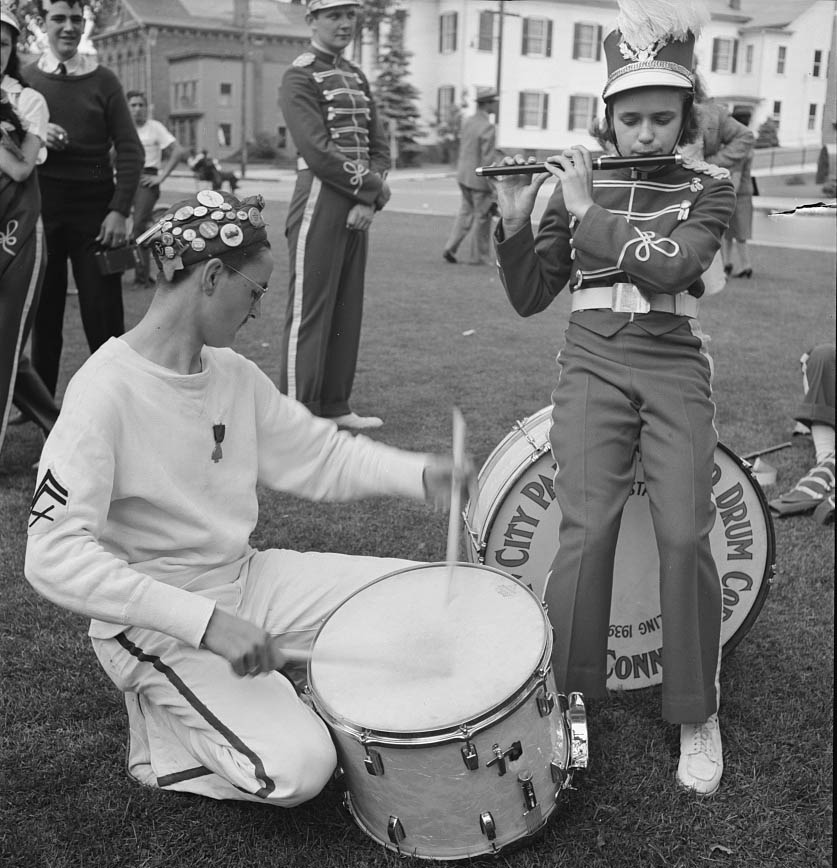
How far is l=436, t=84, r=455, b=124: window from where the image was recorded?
1876 inches

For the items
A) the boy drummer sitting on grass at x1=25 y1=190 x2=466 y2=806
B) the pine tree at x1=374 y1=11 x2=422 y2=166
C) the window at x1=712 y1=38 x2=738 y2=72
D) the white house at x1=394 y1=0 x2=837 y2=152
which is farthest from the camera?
the window at x1=712 y1=38 x2=738 y2=72

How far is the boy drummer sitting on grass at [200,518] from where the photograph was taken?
7.48ft

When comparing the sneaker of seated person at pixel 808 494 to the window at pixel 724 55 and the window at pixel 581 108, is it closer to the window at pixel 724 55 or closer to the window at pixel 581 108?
the window at pixel 581 108

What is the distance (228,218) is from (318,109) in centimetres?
317

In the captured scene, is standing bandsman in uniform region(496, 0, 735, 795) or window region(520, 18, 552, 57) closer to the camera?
standing bandsman in uniform region(496, 0, 735, 795)

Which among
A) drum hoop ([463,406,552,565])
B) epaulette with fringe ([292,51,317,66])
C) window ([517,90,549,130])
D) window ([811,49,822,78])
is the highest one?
window ([811,49,822,78])

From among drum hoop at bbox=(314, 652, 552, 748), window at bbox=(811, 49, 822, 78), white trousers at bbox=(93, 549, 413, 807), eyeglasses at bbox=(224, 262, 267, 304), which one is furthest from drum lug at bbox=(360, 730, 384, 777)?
window at bbox=(811, 49, 822, 78)

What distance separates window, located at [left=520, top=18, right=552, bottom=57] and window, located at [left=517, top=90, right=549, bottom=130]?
1.75m

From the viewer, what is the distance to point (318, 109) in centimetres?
545

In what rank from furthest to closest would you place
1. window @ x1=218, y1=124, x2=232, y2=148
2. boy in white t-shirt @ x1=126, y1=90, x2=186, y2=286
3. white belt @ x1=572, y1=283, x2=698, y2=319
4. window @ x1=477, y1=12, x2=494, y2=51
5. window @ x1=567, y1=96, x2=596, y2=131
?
window @ x1=218, y1=124, x2=232, y2=148
window @ x1=567, y1=96, x2=596, y2=131
window @ x1=477, y1=12, x2=494, y2=51
boy in white t-shirt @ x1=126, y1=90, x2=186, y2=286
white belt @ x1=572, y1=283, x2=698, y2=319

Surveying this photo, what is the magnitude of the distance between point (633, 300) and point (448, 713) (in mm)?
1388

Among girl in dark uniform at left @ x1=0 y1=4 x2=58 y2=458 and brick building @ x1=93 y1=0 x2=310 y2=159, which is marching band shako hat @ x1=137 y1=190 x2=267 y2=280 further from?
brick building @ x1=93 y1=0 x2=310 y2=159

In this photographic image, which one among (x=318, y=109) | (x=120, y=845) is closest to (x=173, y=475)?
(x=120, y=845)

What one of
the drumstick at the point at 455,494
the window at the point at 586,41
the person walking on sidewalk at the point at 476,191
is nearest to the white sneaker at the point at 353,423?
the drumstick at the point at 455,494
